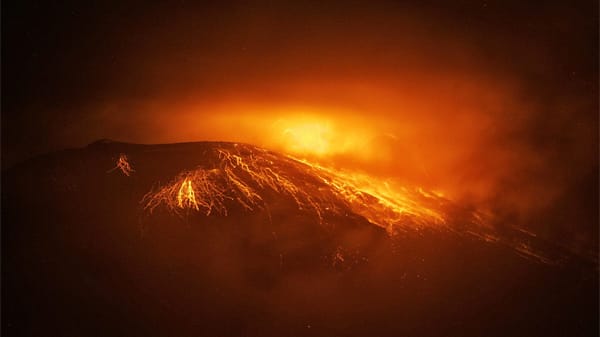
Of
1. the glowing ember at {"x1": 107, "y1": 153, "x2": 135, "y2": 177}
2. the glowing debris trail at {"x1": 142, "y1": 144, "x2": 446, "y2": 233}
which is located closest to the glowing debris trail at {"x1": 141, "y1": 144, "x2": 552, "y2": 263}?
the glowing debris trail at {"x1": 142, "y1": 144, "x2": 446, "y2": 233}

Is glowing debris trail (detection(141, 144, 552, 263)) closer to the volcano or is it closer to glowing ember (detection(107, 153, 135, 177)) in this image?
the volcano

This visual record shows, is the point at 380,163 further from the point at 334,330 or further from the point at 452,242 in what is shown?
the point at 334,330

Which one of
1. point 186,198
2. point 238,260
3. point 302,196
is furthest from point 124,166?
point 302,196

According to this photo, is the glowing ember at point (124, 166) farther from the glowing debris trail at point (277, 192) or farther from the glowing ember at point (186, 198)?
the glowing ember at point (186, 198)

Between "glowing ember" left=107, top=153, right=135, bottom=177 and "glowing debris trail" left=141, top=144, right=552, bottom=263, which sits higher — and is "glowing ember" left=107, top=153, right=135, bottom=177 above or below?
below

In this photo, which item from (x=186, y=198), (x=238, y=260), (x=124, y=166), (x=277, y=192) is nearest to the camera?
(x=238, y=260)

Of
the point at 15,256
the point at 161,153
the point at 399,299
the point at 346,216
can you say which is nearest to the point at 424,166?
the point at 346,216

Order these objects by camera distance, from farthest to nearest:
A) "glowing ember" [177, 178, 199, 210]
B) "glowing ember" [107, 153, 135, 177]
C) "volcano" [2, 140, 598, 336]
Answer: "glowing ember" [107, 153, 135, 177] → "glowing ember" [177, 178, 199, 210] → "volcano" [2, 140, 598, 336]

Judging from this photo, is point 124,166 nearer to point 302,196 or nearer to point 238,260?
point 238,260
